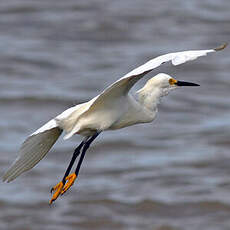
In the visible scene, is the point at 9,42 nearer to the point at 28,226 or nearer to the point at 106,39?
the point at 106,39

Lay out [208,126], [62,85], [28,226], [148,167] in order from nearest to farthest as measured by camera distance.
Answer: [28,226] < [148,167] < [208,126] < [62,85]

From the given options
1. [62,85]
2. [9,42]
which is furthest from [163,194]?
[9,42]

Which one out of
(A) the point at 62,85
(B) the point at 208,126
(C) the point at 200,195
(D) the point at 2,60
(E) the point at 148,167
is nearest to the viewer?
(C) the point at 200,195

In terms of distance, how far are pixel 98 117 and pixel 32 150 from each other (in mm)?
798

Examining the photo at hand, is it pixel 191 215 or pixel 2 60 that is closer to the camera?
pixel 191 215

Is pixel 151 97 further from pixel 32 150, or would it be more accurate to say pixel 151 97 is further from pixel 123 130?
pixel 123 130

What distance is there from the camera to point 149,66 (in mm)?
6711

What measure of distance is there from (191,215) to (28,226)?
2.76 metres

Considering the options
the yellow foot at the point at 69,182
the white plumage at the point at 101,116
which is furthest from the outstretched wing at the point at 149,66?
the yellow foot at the point at 69,182

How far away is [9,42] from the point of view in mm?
23031

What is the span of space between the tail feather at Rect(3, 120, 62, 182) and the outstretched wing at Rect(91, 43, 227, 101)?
0.85 meters

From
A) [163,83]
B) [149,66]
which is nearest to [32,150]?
[163,83]

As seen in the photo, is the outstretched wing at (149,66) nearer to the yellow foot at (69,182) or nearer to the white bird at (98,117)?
the white bird at (98,117)

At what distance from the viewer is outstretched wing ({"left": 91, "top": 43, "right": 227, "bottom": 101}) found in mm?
6633
